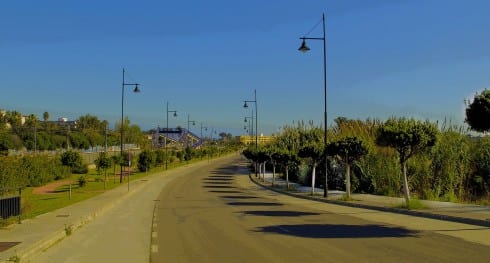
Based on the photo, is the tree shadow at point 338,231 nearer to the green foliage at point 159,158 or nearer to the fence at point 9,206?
the fence at point 9,206

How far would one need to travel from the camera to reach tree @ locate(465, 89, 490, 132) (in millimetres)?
16234

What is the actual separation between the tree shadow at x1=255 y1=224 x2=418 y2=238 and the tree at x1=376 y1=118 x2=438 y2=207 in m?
6.27

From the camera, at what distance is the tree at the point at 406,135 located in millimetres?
23125

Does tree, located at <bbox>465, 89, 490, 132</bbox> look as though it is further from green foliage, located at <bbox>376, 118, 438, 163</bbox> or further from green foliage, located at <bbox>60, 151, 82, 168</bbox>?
green foliage, located at <bbox>60, 151, 82, 168</bbox>

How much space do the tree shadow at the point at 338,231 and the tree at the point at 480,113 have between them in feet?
12.8

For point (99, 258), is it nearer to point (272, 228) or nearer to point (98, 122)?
point (272, 228)

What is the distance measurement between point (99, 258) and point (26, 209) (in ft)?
43.5

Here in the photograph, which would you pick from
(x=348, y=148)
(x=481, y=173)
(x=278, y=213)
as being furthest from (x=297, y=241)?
(x=481, y=173)

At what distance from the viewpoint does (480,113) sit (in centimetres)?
1648

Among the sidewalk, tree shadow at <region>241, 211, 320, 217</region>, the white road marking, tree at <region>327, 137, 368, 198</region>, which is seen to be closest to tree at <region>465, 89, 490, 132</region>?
the sidewalk

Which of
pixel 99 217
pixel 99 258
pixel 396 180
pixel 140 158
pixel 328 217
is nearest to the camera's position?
pixel 99 258

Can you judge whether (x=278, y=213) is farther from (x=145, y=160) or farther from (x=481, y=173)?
(x=145, y=160)

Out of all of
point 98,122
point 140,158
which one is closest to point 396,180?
point 140,158

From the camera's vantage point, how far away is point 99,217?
882 inches
